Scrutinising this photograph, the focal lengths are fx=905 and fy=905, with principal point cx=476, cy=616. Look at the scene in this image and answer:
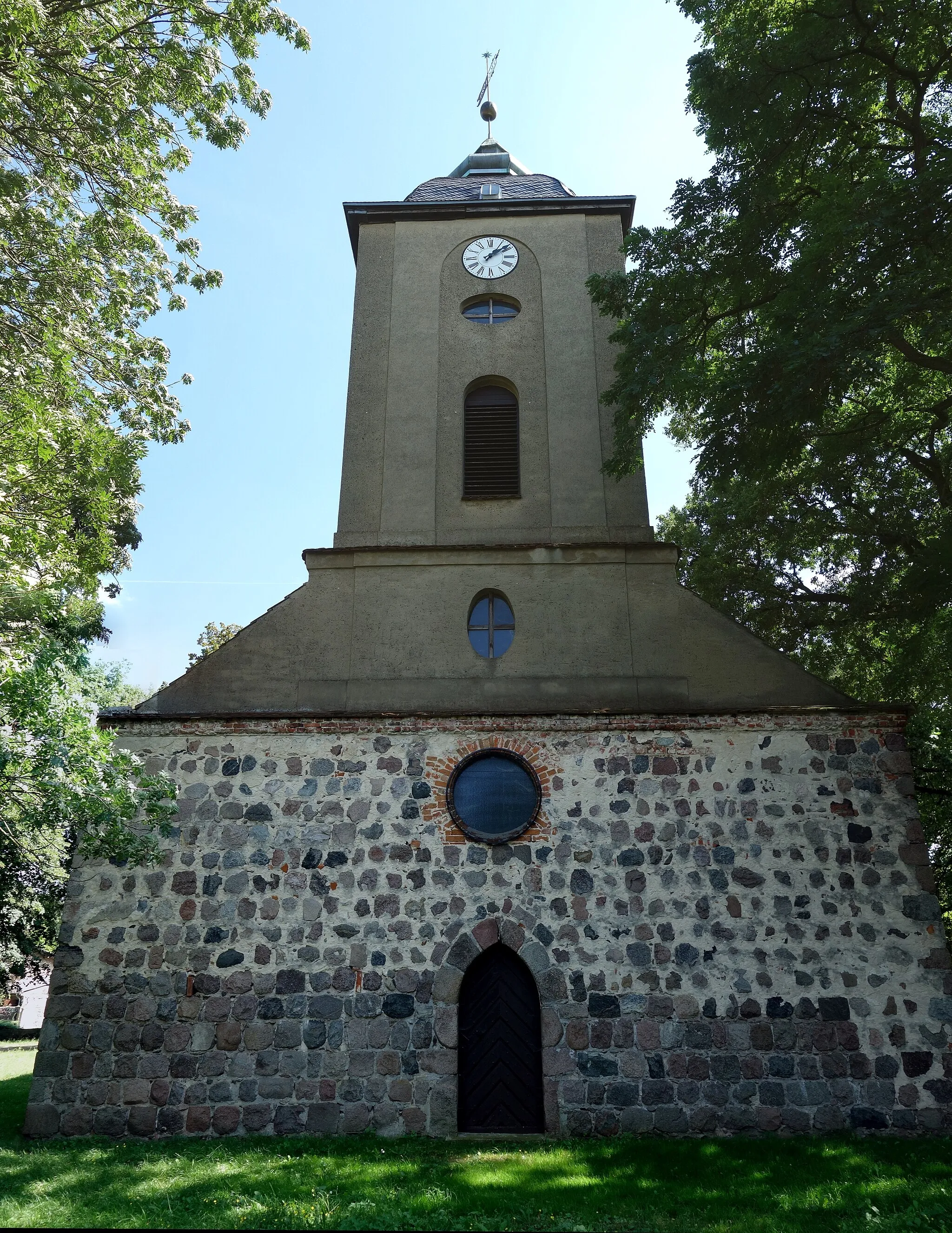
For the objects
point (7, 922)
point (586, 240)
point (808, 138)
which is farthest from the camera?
point (7, 922)

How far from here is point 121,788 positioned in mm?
8352

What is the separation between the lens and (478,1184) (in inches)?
283

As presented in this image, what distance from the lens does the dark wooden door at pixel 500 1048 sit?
30.2 feet

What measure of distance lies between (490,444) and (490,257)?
11.9ft

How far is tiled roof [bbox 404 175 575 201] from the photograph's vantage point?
15.3 m

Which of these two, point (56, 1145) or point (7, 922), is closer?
point (56, 1145)

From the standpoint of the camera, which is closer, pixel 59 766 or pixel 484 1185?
pixel 484 1185

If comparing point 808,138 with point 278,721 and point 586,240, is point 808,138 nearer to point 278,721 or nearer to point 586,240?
point 586,240

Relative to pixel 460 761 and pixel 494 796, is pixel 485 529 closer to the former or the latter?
pixel 460 761

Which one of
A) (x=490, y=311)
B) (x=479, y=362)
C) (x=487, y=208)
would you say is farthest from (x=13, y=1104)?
(x=487, y=208)

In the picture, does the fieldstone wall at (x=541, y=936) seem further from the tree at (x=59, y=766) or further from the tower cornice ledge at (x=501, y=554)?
the tower cornice ledge at (x=501, y=554)

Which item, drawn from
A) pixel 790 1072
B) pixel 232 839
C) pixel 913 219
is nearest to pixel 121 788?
pixel 232 839

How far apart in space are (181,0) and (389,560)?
6719 millimetres

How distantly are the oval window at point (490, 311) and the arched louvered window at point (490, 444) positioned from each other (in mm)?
1180
